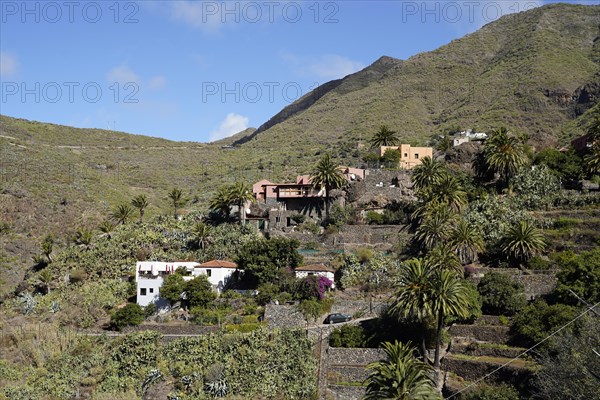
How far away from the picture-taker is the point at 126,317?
55312 millimetres

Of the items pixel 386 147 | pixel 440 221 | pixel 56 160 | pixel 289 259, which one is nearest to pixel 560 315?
pixel 440 221

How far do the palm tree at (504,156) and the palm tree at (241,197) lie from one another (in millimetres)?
23303

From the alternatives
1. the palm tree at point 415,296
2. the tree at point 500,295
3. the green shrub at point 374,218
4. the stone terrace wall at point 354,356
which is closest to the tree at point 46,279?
the stone terrace wall at point 354,356

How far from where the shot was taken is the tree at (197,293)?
57.0 meters

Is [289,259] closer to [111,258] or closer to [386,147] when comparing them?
[111,258]

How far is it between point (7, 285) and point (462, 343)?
46818 millimetres

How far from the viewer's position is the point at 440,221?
56.7 metres

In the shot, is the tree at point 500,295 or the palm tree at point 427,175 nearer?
the tree at point 500,295

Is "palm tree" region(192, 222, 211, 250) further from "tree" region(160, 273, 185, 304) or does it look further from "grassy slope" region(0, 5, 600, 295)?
"grassy slope" region(0, 5, 600, 295)

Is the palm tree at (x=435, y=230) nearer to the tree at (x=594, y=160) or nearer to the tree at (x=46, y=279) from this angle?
the tree at (x=594, y=160)

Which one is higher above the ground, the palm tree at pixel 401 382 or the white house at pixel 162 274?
the white house at pixel 162 274

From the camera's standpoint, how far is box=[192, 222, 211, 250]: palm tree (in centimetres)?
6619

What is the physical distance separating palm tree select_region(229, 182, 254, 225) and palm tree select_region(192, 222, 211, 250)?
4.30m

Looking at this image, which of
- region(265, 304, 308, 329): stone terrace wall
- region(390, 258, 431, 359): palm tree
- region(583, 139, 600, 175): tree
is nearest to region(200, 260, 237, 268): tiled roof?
region(265, 304, 308, 329): stone terrace wall
